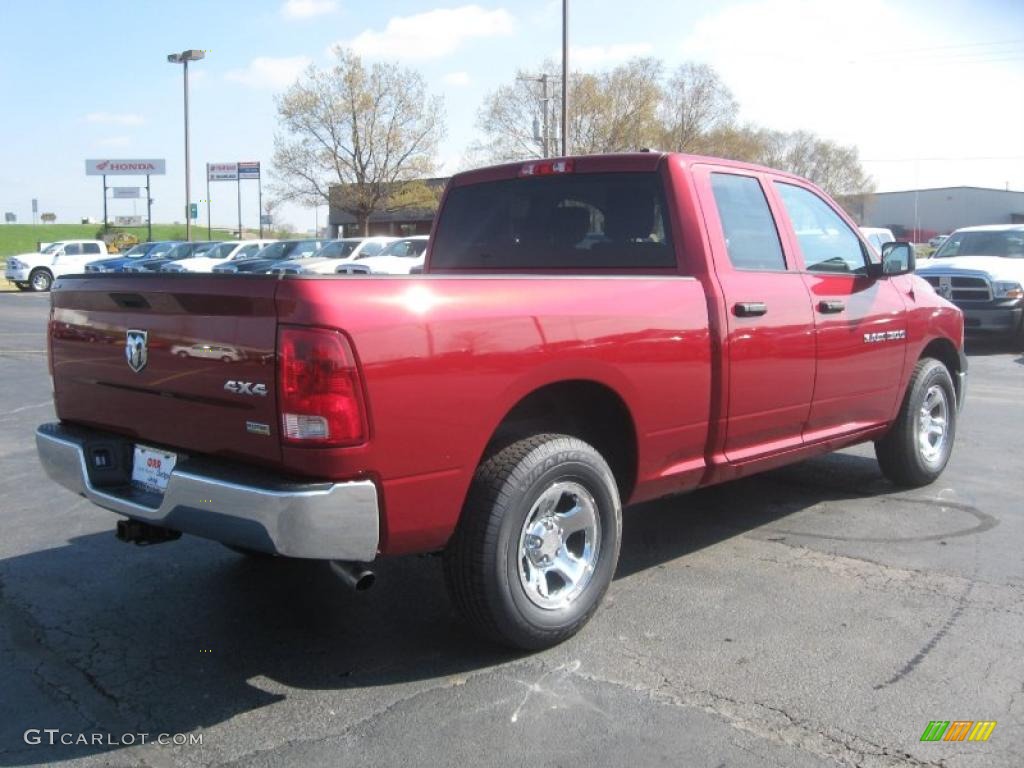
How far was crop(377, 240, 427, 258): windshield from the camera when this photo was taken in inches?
1068

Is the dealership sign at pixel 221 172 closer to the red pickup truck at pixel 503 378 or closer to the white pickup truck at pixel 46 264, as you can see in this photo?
the white pickup truck at pixel 46 264

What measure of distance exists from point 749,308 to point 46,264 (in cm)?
3463

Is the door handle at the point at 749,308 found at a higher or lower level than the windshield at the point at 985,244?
lower

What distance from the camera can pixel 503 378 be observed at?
11.0 feet

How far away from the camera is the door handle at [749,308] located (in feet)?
14.2

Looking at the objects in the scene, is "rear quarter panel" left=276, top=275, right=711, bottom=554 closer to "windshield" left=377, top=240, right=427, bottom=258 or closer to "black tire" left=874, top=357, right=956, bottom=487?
"black tire" left=874, top=357, right=956, bottom=487

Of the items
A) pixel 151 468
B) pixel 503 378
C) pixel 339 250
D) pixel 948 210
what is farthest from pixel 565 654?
pixel 948 210

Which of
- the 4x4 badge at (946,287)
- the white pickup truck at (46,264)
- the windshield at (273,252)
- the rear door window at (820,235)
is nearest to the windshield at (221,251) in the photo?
the windshield at (273,252)

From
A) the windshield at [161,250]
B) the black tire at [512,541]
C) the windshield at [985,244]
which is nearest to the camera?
the black tire at [512,541]

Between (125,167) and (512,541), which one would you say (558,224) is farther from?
(125,167)

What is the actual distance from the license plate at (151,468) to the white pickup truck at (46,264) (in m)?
32.7

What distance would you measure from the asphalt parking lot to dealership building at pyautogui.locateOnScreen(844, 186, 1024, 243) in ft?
304

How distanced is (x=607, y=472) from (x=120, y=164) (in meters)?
87.3

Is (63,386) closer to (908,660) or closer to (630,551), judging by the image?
(630,551)
